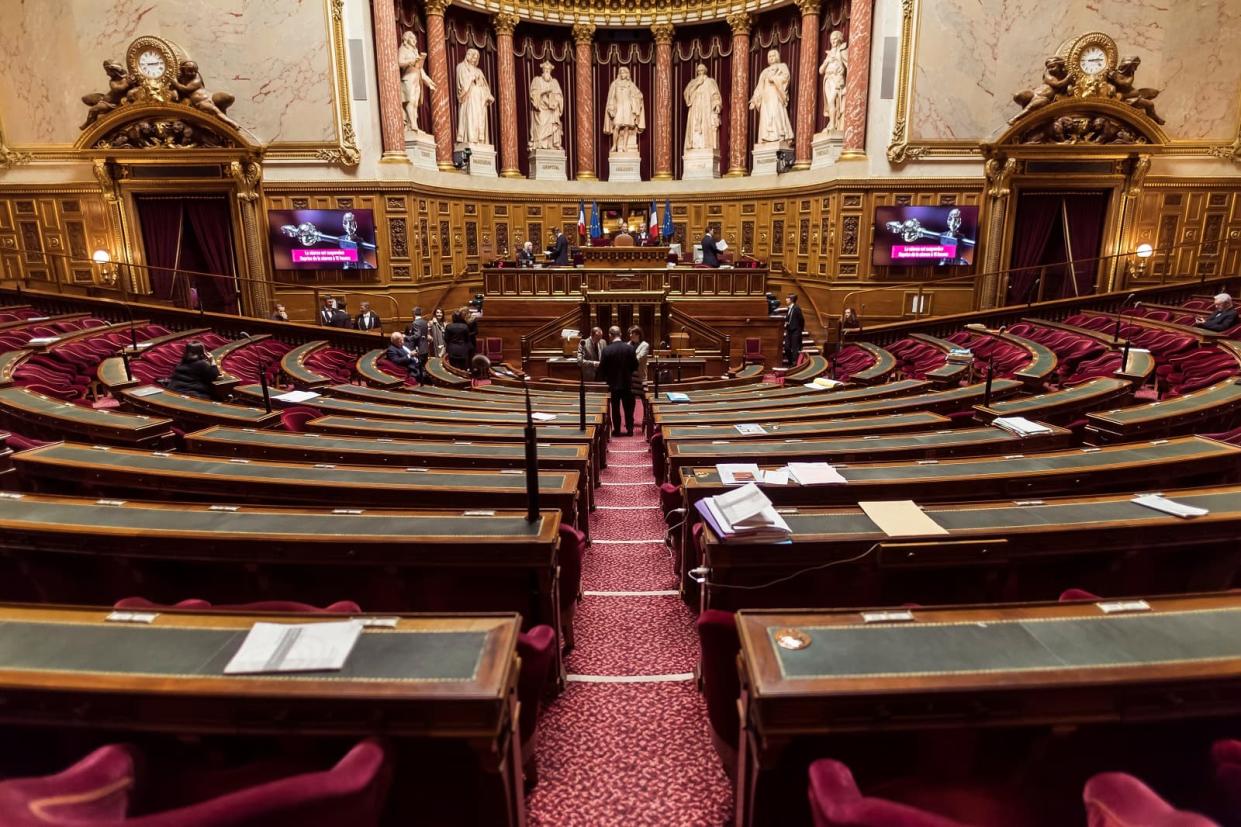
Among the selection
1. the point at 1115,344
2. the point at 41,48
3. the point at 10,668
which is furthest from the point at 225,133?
the point at 1115,344

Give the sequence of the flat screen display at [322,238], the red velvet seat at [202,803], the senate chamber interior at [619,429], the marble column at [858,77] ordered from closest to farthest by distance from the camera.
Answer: the red velvet seat at [202,803] < the senate chamber interior at [619,429] < the marble column at [858,77] < the flat screen display at [322,238]

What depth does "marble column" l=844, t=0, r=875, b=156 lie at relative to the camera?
14.1m

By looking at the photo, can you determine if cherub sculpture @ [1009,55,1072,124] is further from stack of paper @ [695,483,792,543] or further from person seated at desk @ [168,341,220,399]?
person seated at desk @ [168,341,220,399]

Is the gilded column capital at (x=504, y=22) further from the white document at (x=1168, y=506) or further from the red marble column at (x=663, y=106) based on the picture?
the white document at (x=1168, y=506)

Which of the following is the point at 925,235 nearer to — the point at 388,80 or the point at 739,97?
the point at 739,97

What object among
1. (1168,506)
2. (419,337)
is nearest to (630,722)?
(1168,506)

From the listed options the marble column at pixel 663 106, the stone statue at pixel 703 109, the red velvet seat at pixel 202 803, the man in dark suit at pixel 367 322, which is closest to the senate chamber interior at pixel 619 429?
the red velvet seat at pixel 202 803

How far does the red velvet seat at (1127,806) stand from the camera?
4.38 ft

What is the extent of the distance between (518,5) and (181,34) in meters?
8.03

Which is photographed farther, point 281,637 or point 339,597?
point 339,597

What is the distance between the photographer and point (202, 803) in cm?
142

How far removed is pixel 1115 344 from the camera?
26.9 ft

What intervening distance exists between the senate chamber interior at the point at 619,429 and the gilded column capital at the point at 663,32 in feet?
0.99

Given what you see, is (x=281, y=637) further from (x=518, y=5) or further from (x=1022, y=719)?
(x=518, y=5)
